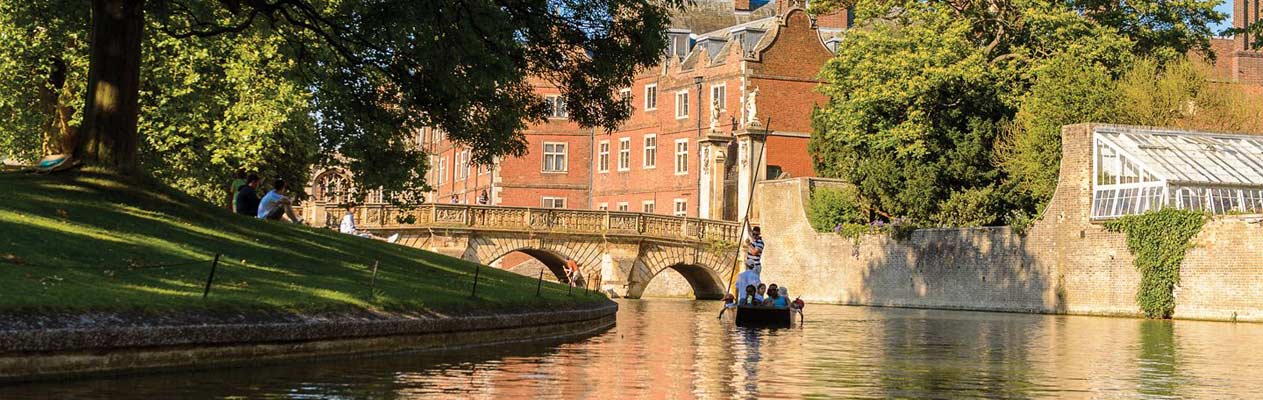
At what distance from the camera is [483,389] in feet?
48.3

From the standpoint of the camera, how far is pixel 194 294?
1672 cm

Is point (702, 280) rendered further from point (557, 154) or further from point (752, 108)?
point (557, 154)

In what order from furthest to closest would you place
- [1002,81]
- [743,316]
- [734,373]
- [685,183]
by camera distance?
1. [685,183]
2. [1002,81]
3. [743,316]
4. [734,373]

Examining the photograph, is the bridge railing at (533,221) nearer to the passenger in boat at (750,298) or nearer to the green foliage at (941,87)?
the green foliage at (941,87)

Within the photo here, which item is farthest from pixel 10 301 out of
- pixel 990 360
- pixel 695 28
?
pixel 695 28

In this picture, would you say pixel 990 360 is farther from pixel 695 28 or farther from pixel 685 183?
pixel 695 28

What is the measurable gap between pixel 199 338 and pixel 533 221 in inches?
1658

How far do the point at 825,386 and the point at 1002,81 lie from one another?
38937 millimetres

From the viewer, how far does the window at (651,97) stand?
260ft

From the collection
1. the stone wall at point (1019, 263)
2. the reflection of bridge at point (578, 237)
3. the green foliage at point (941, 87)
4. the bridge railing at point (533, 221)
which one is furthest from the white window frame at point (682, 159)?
the green foliage at point (941, 87)

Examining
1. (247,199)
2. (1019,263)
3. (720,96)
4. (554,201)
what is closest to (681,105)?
(720,96)

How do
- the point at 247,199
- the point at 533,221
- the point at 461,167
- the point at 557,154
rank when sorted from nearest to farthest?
1. the point at 247,199
2. the point at 533,221
3. the point at 557,154
4. the point at 461,167

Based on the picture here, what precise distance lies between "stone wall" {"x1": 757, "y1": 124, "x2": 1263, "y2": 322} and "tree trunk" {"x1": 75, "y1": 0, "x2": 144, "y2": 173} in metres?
29.1

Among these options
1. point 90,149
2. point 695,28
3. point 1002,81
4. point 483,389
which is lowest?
point 483,389
